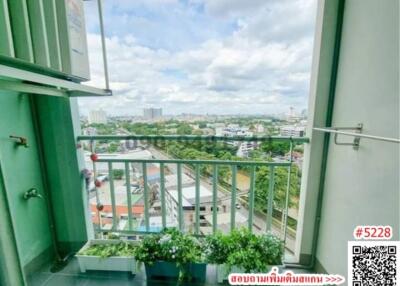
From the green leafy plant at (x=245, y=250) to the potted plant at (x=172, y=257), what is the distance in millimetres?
99

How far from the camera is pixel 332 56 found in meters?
1.17

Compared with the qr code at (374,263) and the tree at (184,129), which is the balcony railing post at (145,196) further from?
the qr code at (374,263)

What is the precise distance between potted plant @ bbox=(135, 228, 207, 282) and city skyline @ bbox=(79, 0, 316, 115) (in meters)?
0.89

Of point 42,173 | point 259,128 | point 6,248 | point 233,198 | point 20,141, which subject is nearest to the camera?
point 6,248

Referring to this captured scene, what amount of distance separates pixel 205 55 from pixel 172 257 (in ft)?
4.40

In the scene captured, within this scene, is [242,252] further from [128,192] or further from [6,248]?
[6,248]

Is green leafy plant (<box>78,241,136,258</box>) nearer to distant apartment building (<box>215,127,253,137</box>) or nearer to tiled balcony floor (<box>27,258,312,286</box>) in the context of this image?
tiled balcony floor (<box>27,258,312,286</box>)

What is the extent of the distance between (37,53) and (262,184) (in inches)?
60.9

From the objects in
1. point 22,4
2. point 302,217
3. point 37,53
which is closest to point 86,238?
point 37,53

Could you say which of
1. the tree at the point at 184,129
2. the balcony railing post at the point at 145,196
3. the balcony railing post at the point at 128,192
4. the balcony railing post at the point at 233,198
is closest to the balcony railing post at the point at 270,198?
the balcony railing post at the point at 233,198

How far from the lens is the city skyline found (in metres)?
1.24

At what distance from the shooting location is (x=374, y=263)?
0.89m

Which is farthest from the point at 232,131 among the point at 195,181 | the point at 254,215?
the point at 254,215

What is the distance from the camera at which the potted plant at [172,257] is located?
1.30 m
